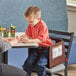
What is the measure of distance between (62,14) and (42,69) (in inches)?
70.8

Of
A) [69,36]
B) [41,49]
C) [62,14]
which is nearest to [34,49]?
[41,49]

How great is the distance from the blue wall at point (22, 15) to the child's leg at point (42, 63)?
119 centimetres

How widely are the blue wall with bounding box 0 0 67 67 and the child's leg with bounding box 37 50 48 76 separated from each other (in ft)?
3.91

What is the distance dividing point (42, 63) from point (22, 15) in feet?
5.00

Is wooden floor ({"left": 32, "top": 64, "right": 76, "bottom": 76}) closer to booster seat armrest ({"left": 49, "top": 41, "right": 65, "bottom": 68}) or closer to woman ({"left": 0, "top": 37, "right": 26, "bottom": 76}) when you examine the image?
booster seat armrest ({"left": 49, "top": 41, "right": 65, "bottom": 68})

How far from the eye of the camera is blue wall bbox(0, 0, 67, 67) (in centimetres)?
432

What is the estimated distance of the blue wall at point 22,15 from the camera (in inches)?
170

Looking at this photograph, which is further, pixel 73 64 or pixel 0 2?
pixel 73 64

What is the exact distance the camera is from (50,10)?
4.62m

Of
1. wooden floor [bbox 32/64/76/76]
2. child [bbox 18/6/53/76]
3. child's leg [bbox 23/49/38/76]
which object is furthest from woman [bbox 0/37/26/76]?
wooden floor [bbox 32/64/76/76]

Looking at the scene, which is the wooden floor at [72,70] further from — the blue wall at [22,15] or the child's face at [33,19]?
the child's face at [33,19]

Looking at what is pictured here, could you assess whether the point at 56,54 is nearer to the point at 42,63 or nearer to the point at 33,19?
the point at 42,63

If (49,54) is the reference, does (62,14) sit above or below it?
above

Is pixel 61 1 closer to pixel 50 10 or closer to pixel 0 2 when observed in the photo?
pixel 50 10
